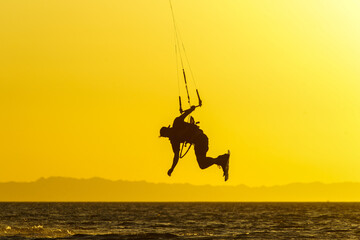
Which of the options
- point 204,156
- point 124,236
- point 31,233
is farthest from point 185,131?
point 31,233

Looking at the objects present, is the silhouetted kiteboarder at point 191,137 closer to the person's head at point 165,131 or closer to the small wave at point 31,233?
the person's head at point 165,131

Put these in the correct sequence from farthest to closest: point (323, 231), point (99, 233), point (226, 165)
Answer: point (323, 231)
point (99, 233)
point (226, 165)

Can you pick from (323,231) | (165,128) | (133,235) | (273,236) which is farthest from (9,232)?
(165,128)

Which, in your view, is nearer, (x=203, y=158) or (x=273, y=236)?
(x=203, y=158)

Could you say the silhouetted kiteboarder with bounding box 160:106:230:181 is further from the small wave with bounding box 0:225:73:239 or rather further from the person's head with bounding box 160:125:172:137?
the small wave with bounding box 0:225:73:239

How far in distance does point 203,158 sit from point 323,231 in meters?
48.3

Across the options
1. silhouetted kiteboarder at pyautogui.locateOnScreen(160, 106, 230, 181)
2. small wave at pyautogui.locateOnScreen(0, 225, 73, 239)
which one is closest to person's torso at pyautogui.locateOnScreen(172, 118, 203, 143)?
silhouetted kiteboarder at pyautogui.locateOnScreen(160, 106, 230, 181)

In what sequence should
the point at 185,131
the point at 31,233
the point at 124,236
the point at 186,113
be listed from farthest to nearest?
the point at 31,233
the point at 124,236
the point at 185,131
the point at 186,113

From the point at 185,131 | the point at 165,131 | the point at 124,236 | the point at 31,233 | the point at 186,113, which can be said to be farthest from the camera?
the point at 31,233

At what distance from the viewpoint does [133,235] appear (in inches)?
2472

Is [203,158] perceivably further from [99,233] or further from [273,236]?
[99,233]

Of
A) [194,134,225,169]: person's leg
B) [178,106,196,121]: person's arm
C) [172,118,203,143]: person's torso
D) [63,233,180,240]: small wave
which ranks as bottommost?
[63,233,180,240]: small wave

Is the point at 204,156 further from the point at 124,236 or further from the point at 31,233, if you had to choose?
the point at 31,233

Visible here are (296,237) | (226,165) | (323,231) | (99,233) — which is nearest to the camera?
(226,165)
